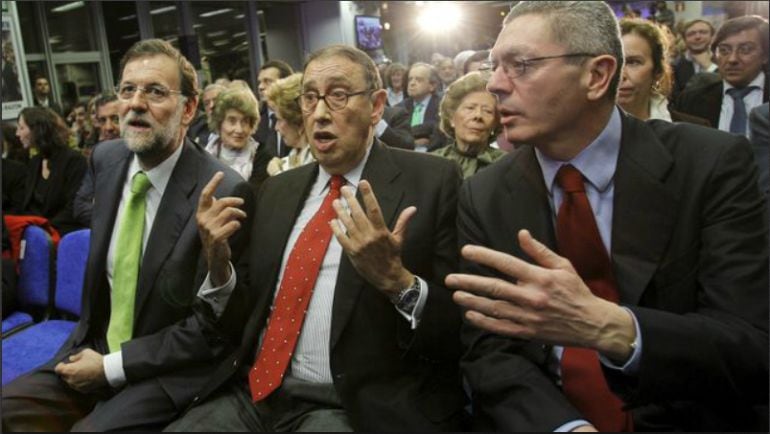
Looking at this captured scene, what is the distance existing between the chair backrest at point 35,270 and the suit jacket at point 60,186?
977 mm

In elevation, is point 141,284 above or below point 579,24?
below

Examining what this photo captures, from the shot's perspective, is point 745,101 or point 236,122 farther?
point 236,122

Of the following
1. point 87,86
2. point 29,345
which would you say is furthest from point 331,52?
point 87,86

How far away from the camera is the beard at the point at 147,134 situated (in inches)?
72.7

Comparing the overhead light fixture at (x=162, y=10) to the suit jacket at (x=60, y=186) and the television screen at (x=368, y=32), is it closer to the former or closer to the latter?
the television screen at (x=368, y=32)

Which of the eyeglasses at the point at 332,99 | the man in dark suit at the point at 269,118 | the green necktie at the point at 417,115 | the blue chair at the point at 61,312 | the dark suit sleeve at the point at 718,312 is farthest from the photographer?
the green necktie at the point at 417,115

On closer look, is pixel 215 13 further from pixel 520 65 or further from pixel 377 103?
pixel 520 65

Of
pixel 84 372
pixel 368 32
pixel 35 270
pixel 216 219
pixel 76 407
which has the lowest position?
pixel 76 407

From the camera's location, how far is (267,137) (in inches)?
140

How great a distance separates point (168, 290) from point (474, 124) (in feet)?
4.55

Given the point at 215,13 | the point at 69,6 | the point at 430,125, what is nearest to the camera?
the point at 215,13

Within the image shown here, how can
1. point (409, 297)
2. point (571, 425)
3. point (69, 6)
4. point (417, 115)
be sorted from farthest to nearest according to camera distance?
point (417, 115)
point (69, 6)
point (409, 297)
point (571, 425)

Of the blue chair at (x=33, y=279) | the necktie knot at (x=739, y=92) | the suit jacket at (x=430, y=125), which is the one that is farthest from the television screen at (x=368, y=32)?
the necktie knot at (x=739, y=92)

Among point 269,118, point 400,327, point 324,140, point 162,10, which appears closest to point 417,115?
point 269,118
